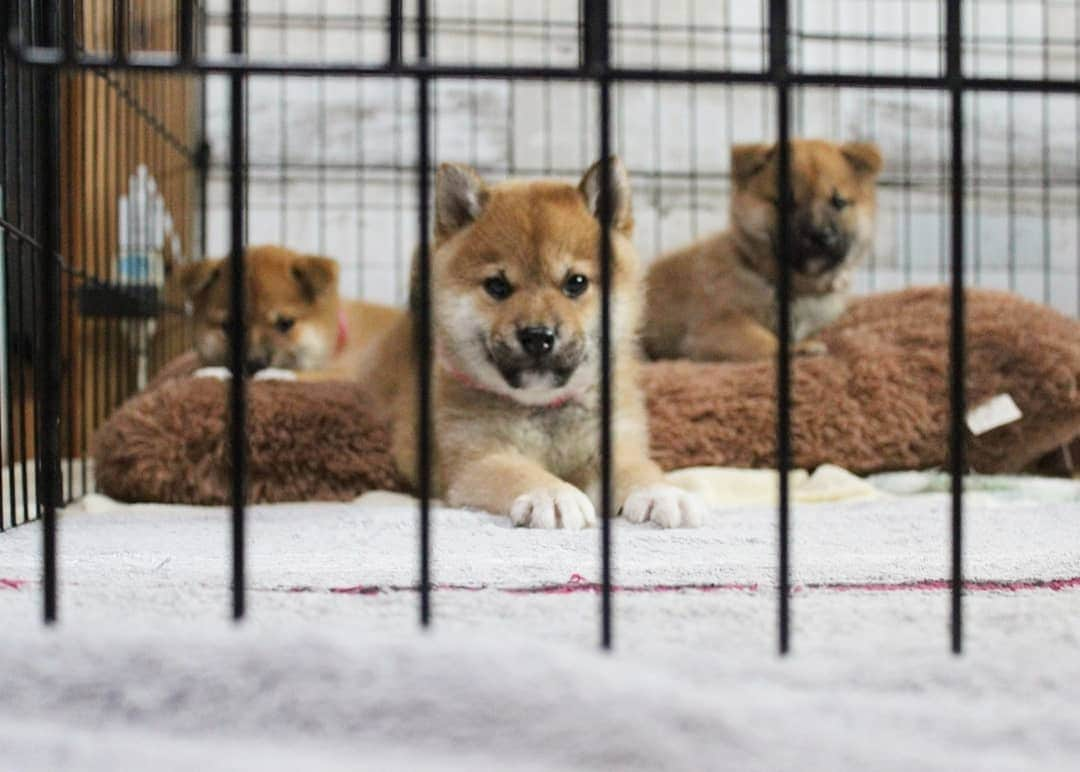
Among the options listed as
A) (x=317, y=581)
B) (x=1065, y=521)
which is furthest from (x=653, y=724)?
(x=1065, y=521)

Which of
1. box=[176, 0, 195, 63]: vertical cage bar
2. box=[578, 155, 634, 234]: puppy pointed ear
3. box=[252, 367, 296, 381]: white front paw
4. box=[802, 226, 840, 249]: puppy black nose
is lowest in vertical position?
box=[252, 367, 296, 381]: white front paw

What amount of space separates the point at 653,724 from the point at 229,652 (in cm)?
31

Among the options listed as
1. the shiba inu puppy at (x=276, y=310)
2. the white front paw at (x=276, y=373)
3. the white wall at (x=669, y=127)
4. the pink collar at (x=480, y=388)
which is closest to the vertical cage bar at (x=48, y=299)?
the pink collar at (x=480, y=388)

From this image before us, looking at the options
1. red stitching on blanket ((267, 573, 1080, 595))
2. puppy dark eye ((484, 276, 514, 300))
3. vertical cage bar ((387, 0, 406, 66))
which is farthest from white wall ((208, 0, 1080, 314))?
vertical cage bar ((387, 0, 406, 66))

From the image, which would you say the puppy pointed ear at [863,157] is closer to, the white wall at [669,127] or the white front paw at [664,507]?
the white wall at [669,127]

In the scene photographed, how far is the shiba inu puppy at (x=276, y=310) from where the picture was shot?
322cm

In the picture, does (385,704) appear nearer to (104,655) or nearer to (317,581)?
(104,655)

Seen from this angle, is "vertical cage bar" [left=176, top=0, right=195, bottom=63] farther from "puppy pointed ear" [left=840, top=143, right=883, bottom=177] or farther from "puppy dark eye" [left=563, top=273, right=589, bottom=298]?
"puppy pointed ear" [left=840, top=143, right=883, bottom=177]

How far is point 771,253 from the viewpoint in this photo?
3396mm

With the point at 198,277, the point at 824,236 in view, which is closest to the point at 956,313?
the point at 824,236

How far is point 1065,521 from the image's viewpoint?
185cm

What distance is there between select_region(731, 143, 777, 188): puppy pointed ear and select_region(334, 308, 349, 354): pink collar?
51.1 inches

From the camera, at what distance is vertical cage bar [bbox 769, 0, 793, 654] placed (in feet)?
2.82

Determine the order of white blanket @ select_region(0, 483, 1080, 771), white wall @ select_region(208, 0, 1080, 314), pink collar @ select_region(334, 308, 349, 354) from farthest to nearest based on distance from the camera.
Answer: white wall @ select_region(208, 0, 1080, 314) < pink collar @ select_region(334, 308, 349, 354) < white blanket @ select_region(0, 483, 1080, 771)
